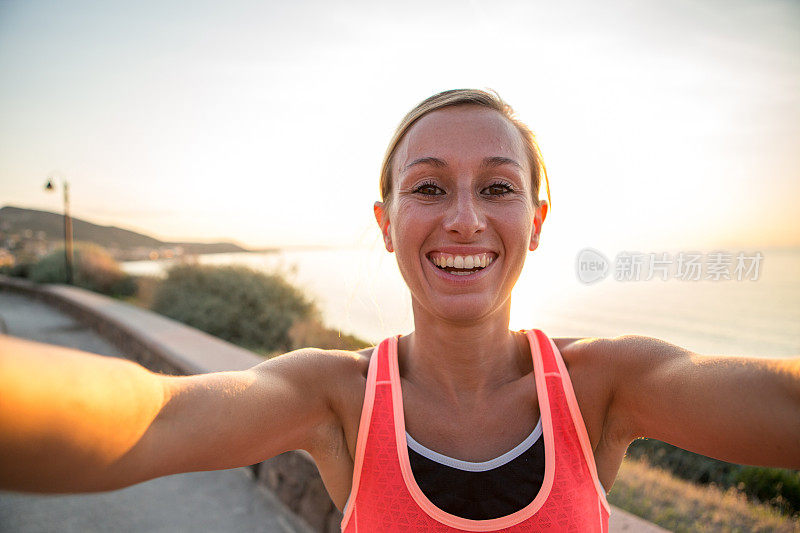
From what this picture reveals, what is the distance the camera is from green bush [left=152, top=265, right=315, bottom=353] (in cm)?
1171

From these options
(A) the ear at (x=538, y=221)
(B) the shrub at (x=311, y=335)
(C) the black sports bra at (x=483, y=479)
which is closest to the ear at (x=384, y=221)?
(A) the ear at (x=538, y=221)

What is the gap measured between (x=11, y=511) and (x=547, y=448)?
4.27 metres

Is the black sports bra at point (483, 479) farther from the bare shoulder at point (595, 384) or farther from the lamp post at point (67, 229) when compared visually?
the lamp post at point (67, 229)

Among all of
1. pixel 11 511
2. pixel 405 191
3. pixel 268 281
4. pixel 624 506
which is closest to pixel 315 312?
pixel 268 281

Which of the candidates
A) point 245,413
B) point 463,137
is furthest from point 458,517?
point 463,137

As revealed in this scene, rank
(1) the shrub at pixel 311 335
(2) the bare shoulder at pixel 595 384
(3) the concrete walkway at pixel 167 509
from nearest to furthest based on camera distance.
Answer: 1. (2) the bare shoulder at pixel 595 384
2. (3) the concrete walkway at pixel 167 509
3. (1) the shrub at pixel 311 335

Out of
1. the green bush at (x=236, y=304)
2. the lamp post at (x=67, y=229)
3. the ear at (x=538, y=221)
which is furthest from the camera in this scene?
the lamp post at (x=67, y=229)

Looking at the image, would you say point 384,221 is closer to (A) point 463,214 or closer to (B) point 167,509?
(A) point 463,214

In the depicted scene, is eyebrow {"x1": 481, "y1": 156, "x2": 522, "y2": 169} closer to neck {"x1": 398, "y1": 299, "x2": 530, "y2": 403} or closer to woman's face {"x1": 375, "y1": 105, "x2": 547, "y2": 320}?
woman's face {"x1": 375, "y1": 105, "x2": 547, "y2": 320}

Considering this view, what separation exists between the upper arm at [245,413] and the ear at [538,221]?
2.67ft

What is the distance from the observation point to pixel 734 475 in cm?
769

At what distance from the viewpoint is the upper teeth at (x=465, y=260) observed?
147 cm

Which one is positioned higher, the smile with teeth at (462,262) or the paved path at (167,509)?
the smile with teeth at (462,262)

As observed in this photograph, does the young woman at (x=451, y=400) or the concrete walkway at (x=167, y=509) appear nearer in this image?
the young woman at (x=451, y=400)
